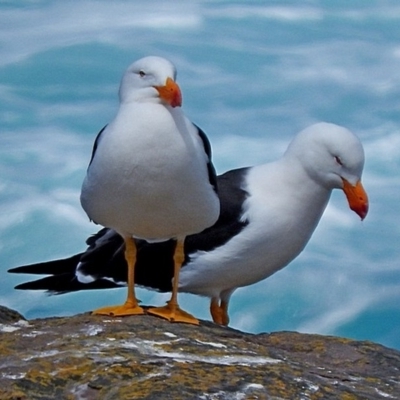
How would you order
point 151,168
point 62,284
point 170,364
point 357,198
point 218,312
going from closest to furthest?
point 170,364
point 151,168
point 357,198
point 218,312
point 62,284

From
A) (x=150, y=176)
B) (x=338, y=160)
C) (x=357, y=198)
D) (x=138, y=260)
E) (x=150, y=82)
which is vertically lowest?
(x=150, y=176)

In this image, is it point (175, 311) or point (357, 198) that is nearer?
point (175, 311)

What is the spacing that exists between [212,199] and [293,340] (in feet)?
2.42

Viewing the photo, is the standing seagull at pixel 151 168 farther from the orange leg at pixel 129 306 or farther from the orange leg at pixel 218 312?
the orange leg at pixel 218 312

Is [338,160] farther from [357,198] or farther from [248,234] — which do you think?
[248,234]

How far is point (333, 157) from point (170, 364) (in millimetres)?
2755

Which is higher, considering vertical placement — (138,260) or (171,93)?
(138,260)

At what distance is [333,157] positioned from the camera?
21.0 feet

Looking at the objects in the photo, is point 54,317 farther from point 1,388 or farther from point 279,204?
point 279,204

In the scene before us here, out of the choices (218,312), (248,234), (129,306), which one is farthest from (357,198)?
(129,306)

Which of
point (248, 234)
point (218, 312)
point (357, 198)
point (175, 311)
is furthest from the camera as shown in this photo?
point (218, 312)

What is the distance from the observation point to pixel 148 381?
3711mm

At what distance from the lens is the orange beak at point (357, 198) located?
5.98 m

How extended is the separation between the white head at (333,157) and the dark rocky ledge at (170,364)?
4.75ft
